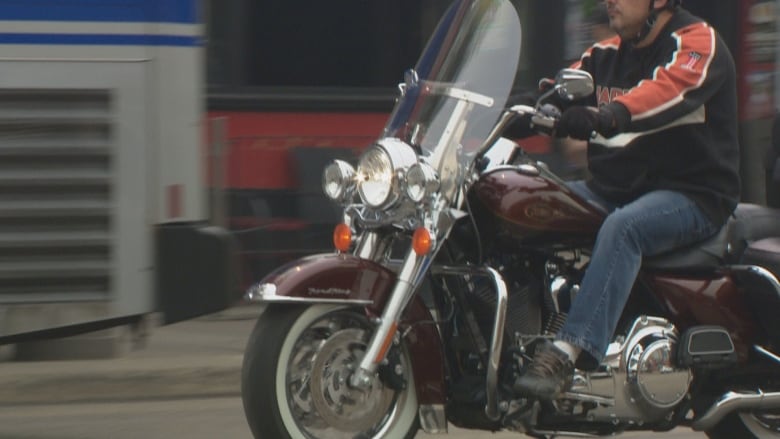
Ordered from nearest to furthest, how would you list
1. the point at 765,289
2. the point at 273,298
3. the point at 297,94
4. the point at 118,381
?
the point at 273,298 < the point at 765,289 < the point at 118,381 < the point at 297,94

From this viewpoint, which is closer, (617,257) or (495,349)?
Answer: (495,349)

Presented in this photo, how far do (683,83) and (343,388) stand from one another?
151cm

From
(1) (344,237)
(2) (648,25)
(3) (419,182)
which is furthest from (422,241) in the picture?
(2) (648,25)

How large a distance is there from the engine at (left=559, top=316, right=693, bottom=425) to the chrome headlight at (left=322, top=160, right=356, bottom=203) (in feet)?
3.14

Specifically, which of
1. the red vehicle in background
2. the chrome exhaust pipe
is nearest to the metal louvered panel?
the chrome exhaust pipe

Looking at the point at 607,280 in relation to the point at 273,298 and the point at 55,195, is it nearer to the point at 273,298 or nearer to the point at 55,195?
the point at 273,298

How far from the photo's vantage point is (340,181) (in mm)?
5348

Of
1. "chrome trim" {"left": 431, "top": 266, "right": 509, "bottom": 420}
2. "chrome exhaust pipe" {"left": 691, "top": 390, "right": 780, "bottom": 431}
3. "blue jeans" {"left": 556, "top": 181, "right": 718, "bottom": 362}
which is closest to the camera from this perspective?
"chrome trim" {"left": 431, "top": 266, "right": 509, "bottom": 420}

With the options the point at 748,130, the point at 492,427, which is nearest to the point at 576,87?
the point at 492,427

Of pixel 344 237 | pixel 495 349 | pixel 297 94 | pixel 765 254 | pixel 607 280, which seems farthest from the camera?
pixel 297 94

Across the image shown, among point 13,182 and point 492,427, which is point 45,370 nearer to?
point 13,182

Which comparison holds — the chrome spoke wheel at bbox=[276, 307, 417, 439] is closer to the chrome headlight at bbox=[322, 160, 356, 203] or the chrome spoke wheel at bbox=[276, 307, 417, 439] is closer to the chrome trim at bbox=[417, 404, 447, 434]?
the chrome trim at bbox=[417, 404, 447, 434]

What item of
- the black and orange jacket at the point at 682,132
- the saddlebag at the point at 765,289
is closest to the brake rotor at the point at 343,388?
the black and orange jacket at the point at 682,132

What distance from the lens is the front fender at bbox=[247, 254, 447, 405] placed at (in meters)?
5.04
